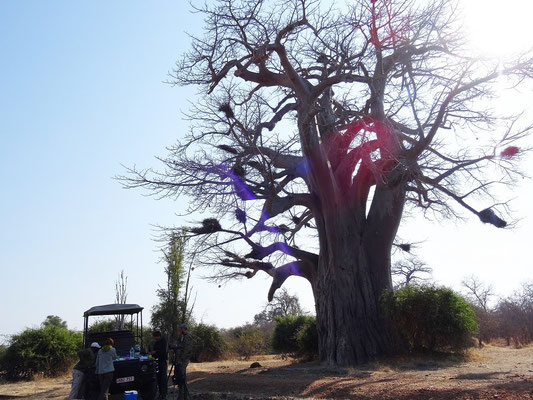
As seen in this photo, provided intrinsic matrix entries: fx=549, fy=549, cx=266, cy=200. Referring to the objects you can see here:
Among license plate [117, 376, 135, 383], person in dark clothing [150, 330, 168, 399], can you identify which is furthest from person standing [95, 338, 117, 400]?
person in dark clothing [150, 330, 168, 399]

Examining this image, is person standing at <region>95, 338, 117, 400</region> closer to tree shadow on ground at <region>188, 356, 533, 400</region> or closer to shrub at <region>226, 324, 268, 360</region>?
tree shadow on ground at <region>188, 356, 533, 400</region>

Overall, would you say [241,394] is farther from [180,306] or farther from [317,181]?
[180,306]

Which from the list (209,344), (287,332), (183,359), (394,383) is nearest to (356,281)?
(394,383)

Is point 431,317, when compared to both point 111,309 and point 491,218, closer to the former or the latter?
point 491,218

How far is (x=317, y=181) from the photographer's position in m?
17.8

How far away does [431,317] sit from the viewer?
1534cm

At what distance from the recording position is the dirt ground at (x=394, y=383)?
8.41 metres

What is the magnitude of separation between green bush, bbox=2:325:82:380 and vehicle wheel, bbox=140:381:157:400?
1109 centimetres

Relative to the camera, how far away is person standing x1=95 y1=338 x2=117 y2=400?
9914mm

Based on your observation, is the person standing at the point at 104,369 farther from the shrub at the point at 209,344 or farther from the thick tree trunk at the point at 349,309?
the shrub at the point at 209,344

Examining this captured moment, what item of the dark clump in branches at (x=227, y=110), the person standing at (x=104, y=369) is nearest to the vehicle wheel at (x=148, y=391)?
the person standing at (x=104, y=369)

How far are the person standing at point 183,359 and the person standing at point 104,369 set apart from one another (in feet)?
3.91

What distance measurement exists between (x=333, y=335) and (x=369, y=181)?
529 centimetres

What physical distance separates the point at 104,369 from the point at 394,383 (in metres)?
5.26
